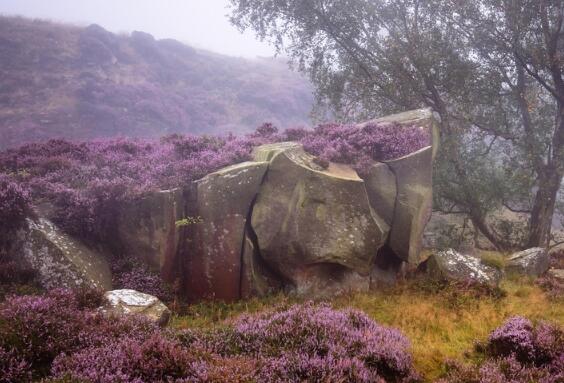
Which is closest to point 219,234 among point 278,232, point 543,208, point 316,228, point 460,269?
point 278,232

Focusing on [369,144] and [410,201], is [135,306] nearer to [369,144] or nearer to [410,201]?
[410,201]

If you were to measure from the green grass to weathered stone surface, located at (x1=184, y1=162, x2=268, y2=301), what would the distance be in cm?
63

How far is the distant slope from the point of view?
3198 centimetres

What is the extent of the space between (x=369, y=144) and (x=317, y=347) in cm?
794

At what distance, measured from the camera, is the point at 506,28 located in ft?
54.3

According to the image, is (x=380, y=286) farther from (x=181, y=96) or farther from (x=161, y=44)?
(x=161, y=44)

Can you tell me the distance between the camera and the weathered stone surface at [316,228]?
10828mm

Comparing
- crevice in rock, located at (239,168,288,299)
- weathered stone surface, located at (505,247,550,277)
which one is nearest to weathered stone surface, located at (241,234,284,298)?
crevice in rock, located at (239,168,288,299)

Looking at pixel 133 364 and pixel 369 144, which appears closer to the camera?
pixel 133 364

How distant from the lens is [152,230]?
36.0 feet

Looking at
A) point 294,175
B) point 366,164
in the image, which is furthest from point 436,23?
point 294,175

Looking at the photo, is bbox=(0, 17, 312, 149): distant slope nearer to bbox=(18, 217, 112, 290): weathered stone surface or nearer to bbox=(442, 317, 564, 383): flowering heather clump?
bbox=(18, 217, 112, 290): weathered stone surface

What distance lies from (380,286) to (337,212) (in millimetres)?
2668

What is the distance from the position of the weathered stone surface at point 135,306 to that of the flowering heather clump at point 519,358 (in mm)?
5366
